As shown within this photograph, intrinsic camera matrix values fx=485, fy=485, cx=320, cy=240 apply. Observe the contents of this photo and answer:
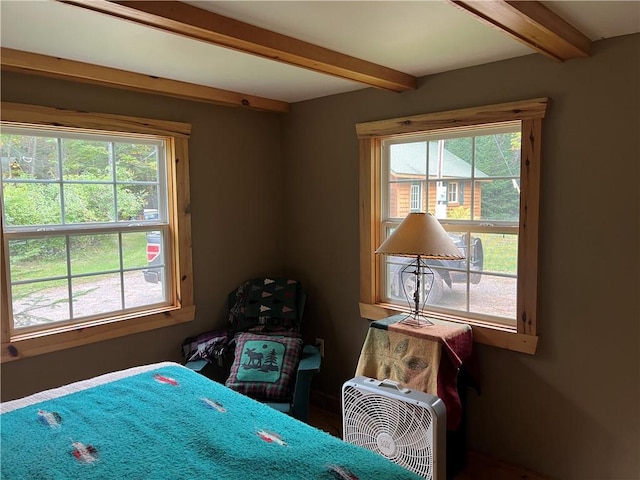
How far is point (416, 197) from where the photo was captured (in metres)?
3.09

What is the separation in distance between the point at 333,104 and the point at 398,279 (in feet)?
4.28

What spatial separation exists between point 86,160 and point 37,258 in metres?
0.63

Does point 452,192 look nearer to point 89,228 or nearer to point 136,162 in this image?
point 136,162

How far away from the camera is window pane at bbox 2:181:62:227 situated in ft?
8.64

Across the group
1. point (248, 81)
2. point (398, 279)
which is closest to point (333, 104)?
point (248, 81)

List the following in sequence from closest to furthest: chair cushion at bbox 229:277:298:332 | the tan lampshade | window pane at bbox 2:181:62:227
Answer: the tan lampshade → window pane at bbox 2:181:62:227 → chair cushion at bbox 229:277:298:332

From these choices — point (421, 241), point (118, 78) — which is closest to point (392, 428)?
point (421, 241)

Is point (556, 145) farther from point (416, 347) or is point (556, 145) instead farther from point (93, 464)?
point (93, 464)

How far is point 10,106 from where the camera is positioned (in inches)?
100.0

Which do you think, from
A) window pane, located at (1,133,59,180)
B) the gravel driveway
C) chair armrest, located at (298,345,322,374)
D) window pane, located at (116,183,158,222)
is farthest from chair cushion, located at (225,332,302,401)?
window pane, located at (1,133,59,180)

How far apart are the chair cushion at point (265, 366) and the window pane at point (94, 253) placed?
0.95 meters

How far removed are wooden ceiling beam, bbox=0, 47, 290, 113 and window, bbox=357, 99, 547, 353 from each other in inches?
35.1

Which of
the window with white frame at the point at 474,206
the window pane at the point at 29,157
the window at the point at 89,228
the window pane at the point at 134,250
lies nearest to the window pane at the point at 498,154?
the window with white frame at the point at 474,206

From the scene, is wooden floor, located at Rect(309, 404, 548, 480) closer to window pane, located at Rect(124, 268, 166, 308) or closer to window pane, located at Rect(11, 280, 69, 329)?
window pane, located at Rect(124, 268, 166, 308)
